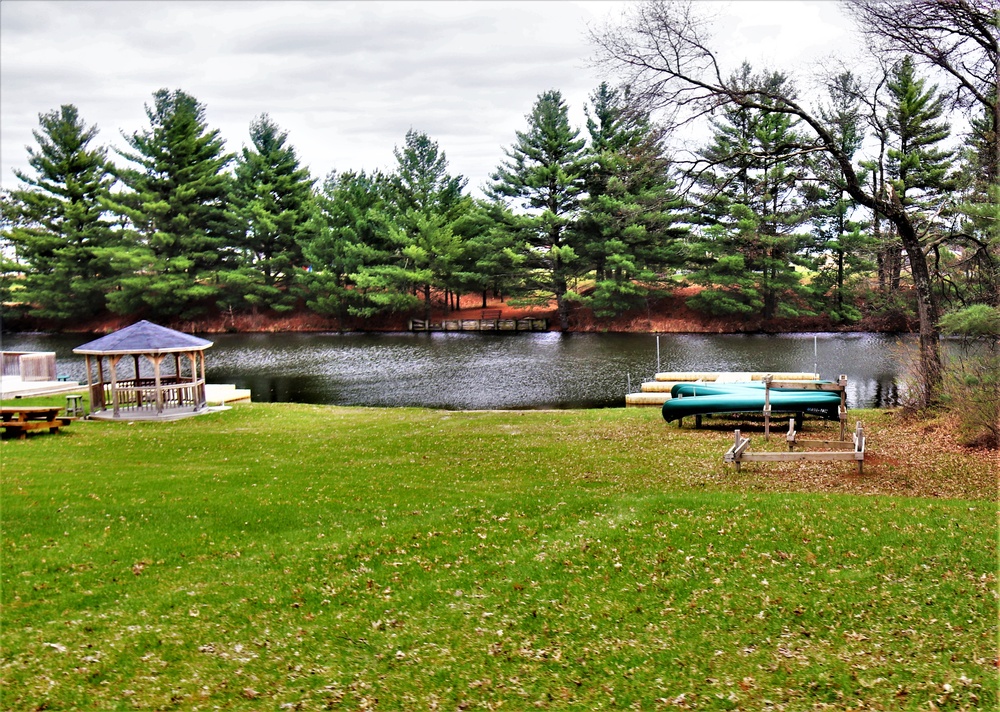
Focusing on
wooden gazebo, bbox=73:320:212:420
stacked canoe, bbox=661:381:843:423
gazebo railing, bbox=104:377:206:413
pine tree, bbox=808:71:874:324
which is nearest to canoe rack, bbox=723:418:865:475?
stacked canoe, bbox=661:381:843:423

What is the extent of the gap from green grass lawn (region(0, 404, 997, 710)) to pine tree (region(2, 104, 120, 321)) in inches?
1842

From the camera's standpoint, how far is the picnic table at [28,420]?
16.9 meters

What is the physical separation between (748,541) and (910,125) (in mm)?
38449

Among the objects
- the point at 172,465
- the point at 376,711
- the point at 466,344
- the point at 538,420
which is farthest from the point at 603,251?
the point at 376,711

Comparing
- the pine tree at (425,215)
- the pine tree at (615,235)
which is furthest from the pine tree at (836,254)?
the pine tree at (425,215)

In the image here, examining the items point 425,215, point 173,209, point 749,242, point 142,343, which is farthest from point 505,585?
point 173,209

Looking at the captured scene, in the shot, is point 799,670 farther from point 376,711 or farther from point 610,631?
point 376,711

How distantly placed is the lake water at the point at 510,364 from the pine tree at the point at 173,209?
24.1 feet

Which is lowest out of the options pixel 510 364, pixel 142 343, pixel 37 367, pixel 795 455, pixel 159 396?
pixel 795 455

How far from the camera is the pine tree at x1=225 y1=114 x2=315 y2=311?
5475cm

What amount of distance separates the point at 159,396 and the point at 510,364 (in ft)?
55.6

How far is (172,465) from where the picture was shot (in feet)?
46.1

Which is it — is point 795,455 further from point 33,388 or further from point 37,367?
point 37,367

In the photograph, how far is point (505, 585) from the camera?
314 inches
